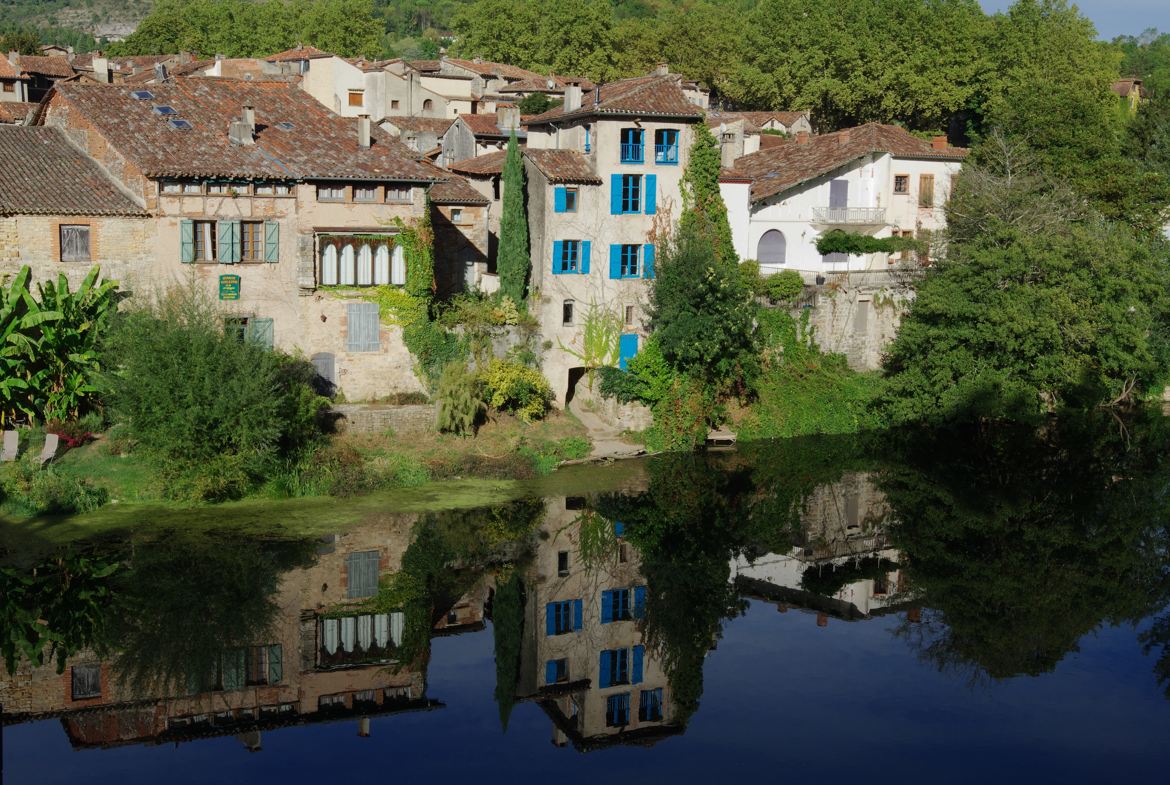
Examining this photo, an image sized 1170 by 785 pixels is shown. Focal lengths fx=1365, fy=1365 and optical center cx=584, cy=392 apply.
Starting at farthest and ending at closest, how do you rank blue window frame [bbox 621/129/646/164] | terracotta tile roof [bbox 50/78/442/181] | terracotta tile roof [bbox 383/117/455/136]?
terracotta tile roof [bbox 383/117/455/136], blue window frame [bbox 621/129/646/164], terracotta tile roof [bbox 50/78/442/181]

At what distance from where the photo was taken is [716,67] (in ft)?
331

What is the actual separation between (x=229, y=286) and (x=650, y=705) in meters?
20.1

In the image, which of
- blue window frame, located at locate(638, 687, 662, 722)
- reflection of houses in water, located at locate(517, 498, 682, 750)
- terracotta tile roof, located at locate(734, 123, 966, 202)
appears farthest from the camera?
terracotta tile roof, located at locate(734, 123, 966, 202)

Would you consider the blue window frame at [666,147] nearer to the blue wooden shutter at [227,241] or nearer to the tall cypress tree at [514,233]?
the tall cypress tree at [514,233]

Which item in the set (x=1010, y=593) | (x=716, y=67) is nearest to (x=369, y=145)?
(x=1010, y=593)

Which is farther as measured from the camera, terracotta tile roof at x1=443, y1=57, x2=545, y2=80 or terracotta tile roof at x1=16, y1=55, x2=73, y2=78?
terracotta tile roof at x1=443, y1=57, x2=545, y2=80

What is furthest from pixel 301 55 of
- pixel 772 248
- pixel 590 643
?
pixel 590 643

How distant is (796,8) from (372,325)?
57.2 m

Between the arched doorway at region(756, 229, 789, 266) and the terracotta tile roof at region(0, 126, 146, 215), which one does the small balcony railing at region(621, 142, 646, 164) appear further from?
the terracotta tile roof at region(0, 126, 146, 215)

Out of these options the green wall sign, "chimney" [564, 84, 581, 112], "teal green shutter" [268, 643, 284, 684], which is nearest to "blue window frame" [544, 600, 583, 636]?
"teal green shutter" [268, 643, 284, 684]

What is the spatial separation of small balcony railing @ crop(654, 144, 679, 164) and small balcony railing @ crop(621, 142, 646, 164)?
547mm

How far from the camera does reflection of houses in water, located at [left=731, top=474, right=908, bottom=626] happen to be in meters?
33.4

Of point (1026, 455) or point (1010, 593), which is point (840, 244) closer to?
point (1026, 455)

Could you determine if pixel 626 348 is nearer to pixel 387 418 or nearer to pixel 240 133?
pixel 387 418
